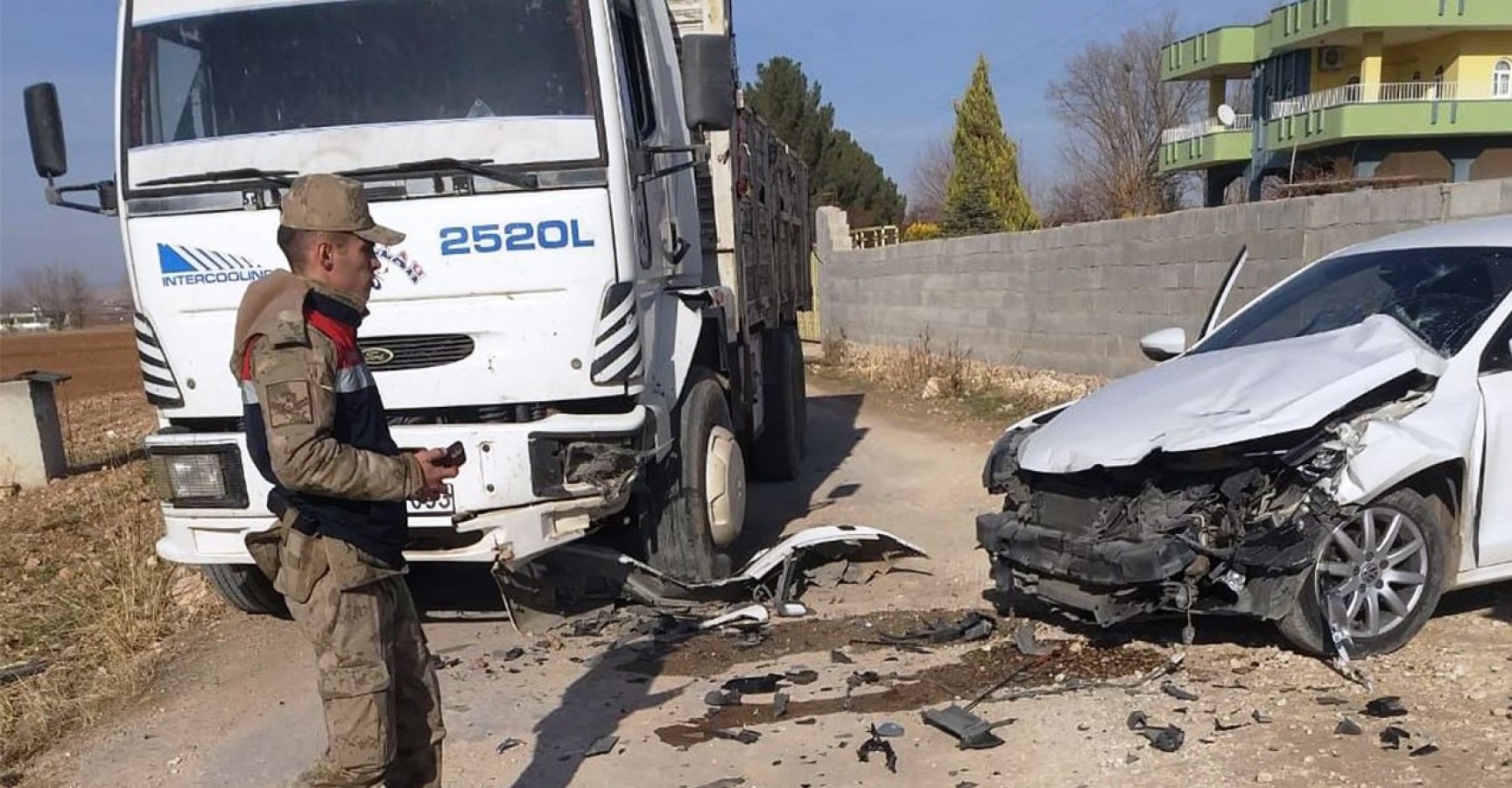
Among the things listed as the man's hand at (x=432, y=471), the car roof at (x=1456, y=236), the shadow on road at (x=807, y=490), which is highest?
the car roof at (x=1456, y=236)

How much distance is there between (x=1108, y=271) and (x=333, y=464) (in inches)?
421

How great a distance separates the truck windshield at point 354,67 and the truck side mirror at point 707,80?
440 mm

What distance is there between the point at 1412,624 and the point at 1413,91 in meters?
30.8

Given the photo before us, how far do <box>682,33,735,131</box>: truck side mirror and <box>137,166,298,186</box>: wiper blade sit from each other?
1.66m

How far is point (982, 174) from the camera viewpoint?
3131 cm

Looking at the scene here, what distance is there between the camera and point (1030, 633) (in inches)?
189

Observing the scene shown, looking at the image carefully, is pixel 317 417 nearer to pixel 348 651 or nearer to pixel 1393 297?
pixel 348 651

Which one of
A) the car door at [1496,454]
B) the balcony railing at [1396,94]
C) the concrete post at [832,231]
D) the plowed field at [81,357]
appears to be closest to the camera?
the car door at [1496,454]

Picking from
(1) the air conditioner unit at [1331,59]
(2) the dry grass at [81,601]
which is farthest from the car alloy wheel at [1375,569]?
(1) the air conditioner unit at [1331,59]

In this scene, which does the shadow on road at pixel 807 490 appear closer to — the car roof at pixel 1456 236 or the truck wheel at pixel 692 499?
the truck wheel at pixel 692 499

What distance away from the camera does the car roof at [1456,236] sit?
4898 millimetres

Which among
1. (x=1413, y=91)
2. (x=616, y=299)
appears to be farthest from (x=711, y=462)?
(x=1413, y=91)

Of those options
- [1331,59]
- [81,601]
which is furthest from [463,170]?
[1331,59]

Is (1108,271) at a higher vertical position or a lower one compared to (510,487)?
higher
